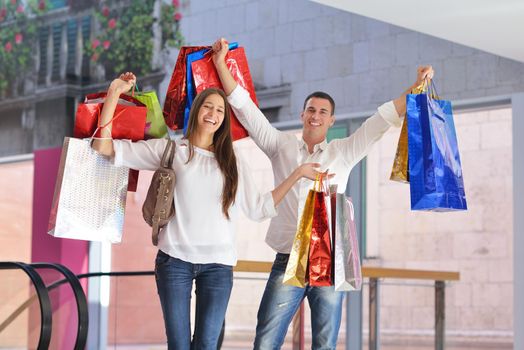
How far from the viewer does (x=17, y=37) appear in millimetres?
9617

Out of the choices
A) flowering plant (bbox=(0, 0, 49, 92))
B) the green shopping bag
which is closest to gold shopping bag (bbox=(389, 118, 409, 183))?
Answer: the green shopping bag

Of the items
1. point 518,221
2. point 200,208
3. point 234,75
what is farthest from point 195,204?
point 518,221

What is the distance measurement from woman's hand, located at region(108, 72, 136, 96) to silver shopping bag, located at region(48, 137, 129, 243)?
20 cm

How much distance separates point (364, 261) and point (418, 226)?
2.44 feet

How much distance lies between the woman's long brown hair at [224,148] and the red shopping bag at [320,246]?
1.27 ft

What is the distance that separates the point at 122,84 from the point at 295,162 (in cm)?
71

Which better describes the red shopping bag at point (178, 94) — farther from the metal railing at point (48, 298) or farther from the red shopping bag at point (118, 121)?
the metal railing at point (48, 298)

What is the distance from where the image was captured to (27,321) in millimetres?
5750

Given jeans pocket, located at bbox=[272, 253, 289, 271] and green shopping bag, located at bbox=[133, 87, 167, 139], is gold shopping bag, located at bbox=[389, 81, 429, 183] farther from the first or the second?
green shopping bag, located at bbox=[133, 87, 167, 139]

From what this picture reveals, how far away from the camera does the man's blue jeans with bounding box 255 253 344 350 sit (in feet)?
11.6

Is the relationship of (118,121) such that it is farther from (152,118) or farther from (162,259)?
(162,259)

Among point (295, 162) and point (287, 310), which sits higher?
point (295, 162)

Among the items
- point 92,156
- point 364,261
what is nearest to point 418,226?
point 364,261

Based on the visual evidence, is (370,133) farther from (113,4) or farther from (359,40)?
(113,4)
